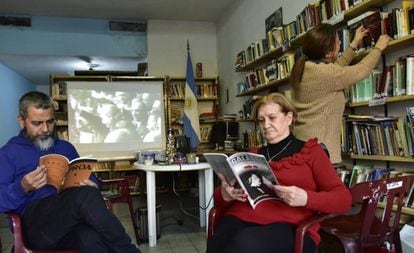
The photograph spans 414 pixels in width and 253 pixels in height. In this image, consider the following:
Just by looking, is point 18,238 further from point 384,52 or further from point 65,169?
point 384,52

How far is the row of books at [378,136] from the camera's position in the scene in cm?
200

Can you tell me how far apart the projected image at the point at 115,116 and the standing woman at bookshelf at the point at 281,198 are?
3387 millimetres

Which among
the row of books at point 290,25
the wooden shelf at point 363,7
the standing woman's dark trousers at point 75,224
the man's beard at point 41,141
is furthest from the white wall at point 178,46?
the standing woman's dark trousers at point 75,224

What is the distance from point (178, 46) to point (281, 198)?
4645 millimetres

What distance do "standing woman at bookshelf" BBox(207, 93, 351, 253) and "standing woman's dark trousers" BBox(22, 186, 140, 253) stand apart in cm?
47

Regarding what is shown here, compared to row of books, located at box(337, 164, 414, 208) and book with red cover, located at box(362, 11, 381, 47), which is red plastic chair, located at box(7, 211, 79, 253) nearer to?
row of books, located at box(337, 164, 414, 208)

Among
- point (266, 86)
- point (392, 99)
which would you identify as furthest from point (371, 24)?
point (266, 86)

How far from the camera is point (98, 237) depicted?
1.64 meters

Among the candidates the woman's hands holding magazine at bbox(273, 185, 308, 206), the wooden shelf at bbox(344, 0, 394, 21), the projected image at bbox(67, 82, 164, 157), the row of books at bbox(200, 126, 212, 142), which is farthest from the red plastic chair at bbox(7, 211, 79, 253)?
the row of books at bbox(200, 126, 212, 142)

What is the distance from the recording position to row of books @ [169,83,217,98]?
5.50 metres

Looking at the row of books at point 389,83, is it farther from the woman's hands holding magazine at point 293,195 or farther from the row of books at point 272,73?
the woman's hands holding magazine at point 293,195

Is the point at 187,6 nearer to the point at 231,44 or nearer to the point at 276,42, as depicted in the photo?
the point at 231,44

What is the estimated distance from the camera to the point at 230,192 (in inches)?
59.9

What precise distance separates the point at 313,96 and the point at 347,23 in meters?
0.83
